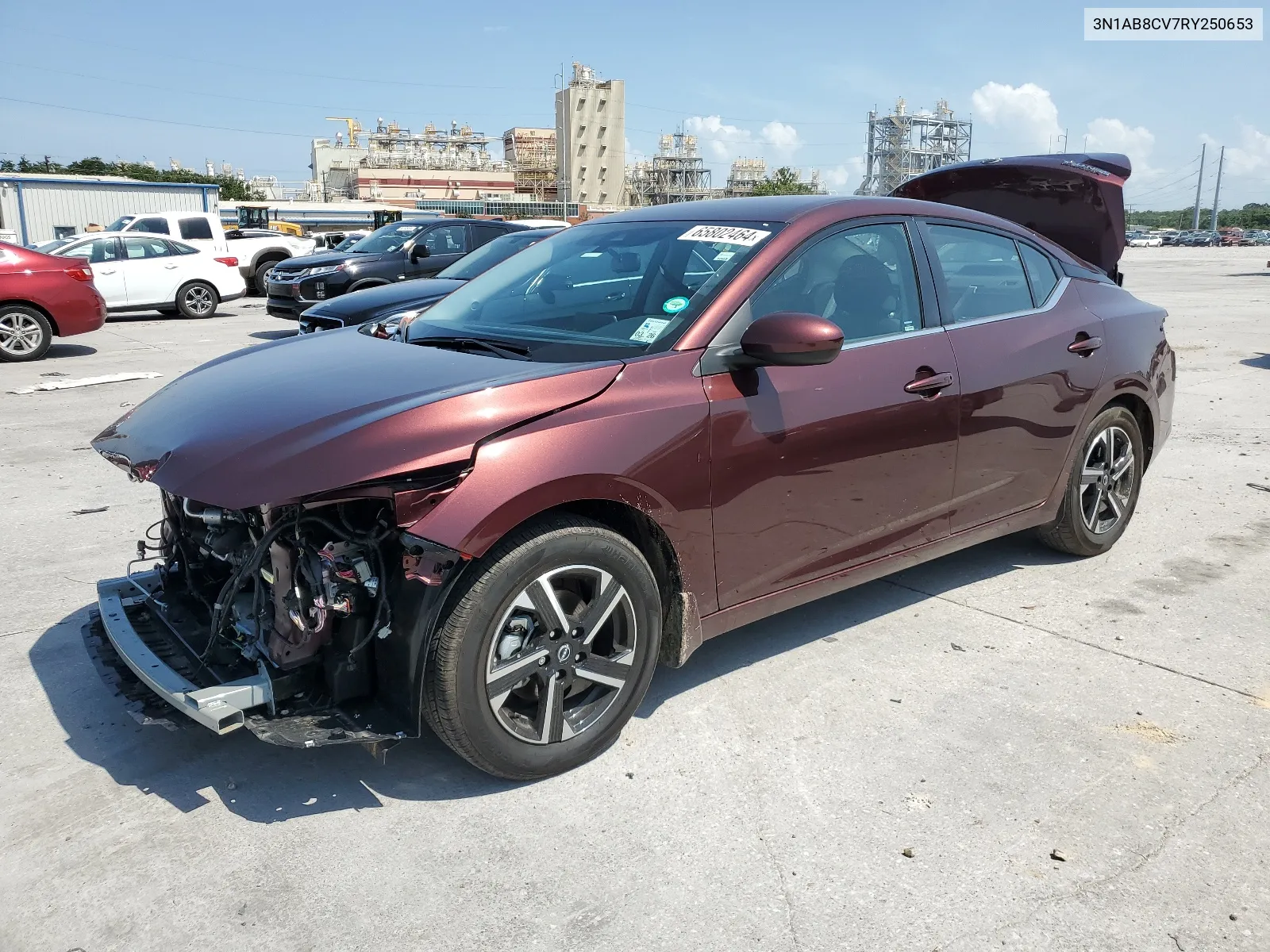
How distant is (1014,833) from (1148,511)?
3703 millimetres

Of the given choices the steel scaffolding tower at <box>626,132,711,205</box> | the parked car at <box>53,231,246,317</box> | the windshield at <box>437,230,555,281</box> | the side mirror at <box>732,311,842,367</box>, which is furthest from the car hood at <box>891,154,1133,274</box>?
the steel scaffolding tower at <box>626,132,711,205</box>

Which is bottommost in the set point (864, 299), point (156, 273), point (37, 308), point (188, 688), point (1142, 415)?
point (188, 688)

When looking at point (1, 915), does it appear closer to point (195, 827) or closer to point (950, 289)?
point (195, 827)

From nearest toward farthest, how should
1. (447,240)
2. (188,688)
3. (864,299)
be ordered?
1. (188,688)
2. (864,299)
3. (447,240)

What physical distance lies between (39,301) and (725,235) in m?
11.1

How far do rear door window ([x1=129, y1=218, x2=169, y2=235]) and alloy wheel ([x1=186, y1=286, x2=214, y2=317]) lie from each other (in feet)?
7.06

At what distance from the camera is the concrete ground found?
237 cm

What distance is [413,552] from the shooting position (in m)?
2.56

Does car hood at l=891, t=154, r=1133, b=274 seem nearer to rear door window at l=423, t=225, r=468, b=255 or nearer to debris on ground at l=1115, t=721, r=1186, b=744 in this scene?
debris on ground at l=1115, t=721, r=1186, b=744

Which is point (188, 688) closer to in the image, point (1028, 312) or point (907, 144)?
point (1028, 312)

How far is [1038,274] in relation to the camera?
178 inches

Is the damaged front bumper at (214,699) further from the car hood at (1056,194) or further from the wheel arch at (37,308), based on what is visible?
the wheel arch at (37,308)

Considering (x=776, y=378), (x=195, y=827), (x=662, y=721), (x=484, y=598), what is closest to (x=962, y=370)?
(x=776, y=378)

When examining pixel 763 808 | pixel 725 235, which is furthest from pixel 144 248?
pixel 763 808
